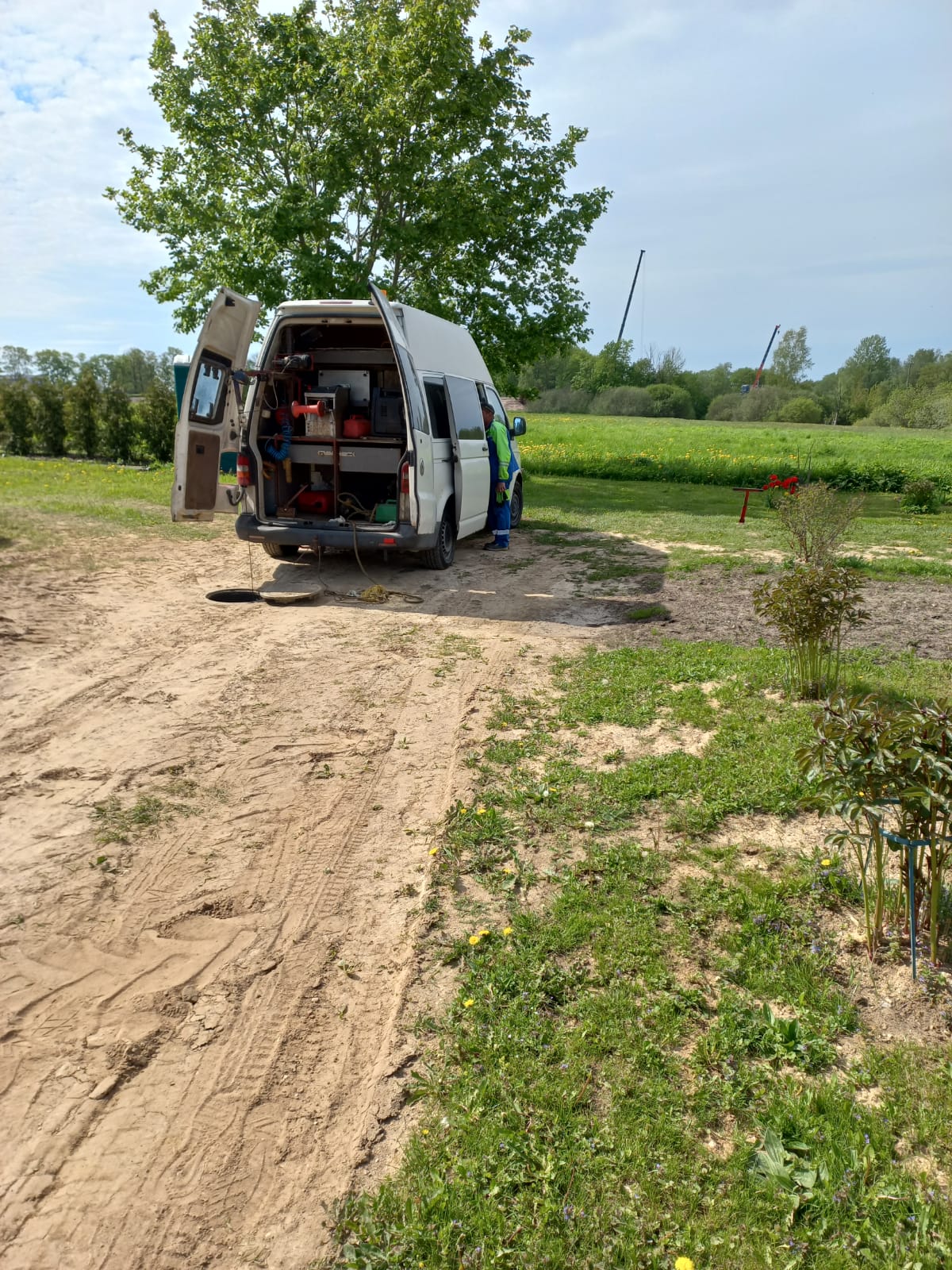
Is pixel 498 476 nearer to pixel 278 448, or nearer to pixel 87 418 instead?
pixel 278 448

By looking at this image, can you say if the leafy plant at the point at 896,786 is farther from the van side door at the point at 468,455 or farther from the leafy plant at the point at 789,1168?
the van side door at the point at 468,455

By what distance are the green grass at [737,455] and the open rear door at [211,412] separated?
13.8 metres

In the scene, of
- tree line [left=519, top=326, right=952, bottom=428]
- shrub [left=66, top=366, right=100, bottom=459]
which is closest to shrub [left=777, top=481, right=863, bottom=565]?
shrub [left=66, top=366, right=100, bottom=459]

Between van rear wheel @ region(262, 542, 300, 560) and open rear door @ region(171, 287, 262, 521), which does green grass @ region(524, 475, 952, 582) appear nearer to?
van rear wheel @ region(262, 542, 300, 560)

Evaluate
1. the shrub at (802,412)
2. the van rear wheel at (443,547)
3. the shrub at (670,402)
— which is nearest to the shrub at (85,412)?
the van rear wheel at (443,547)

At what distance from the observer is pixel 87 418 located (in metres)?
24.0

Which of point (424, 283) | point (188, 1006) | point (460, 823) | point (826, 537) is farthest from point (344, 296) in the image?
point (188, 1006)

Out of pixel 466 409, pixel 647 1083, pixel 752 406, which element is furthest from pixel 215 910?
pixel 752 406

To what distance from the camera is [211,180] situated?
1623 cm

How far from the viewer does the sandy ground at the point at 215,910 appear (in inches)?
89.4

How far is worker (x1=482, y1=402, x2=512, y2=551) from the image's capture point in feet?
36.2

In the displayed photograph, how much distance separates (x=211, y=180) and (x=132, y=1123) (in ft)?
58.0

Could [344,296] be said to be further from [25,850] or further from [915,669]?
[25,850]

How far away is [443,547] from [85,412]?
18606mm
